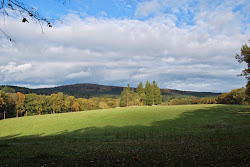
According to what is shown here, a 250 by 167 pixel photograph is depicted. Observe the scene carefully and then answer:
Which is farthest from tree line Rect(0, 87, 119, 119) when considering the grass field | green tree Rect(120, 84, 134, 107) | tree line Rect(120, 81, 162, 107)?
the grass field

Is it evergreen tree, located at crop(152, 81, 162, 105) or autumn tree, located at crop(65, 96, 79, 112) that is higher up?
evergreen tree, located at crop(152, 81, 162, 105)

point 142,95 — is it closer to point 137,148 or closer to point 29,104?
point 29,104

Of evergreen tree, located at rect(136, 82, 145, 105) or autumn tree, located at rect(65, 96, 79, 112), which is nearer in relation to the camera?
autumn tree, located at rect(65, 96, 79, 112)

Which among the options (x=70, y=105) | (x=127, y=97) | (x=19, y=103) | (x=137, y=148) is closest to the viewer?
(x=137, y=148)

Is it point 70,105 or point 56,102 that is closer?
point 56,102

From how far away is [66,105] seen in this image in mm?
124625

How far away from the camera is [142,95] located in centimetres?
13050

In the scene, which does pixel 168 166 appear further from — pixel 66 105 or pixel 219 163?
pixel 66 105

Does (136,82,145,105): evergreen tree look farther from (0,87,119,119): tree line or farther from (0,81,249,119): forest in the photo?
(0,87,119,119): tree line

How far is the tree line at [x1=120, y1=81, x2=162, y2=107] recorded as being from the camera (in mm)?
129738

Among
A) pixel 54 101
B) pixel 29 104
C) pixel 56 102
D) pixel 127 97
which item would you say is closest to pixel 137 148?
pixel 29 104

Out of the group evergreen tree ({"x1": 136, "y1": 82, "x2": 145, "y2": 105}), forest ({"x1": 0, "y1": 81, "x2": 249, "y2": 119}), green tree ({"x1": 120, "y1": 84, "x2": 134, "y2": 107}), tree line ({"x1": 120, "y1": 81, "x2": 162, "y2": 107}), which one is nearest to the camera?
forest ({"x1": 0, "y1": 81, "x2": 249, "y2": 119})

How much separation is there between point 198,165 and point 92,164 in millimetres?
5529

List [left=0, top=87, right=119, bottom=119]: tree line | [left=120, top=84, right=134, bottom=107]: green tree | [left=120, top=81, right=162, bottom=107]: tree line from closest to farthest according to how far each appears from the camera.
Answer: [left=0, top=87, right=119, bottom=119]: tree line, [left=120, top=81, right=162, bottom=107]: tree line, [left=120, top=84, right=134, bottom=107]: green tree
